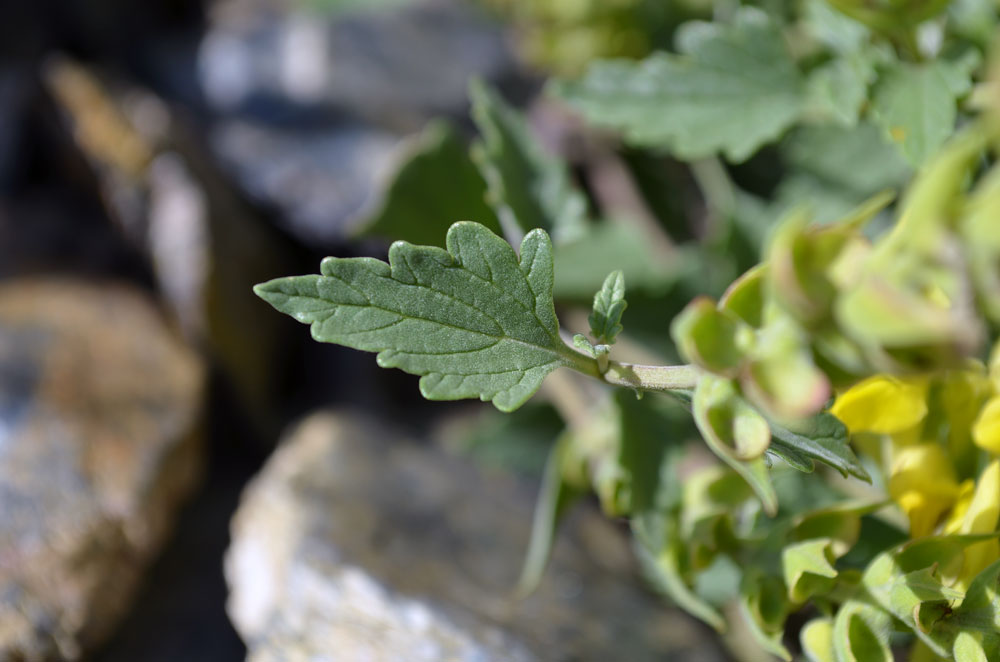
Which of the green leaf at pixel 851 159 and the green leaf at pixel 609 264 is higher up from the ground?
the green leaf at pixel 851 159

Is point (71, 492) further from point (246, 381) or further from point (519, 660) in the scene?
point (519, 660)

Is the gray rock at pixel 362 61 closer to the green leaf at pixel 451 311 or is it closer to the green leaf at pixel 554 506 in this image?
the green leaf at pixel 554 506

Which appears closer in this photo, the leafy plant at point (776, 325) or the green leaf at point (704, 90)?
the leafy plant at point (776, 325)

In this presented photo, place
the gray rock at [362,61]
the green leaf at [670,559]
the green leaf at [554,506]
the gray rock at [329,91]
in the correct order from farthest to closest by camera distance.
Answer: the gray rock at [362,61]
the gray rock at [329,91]
the green leaf at [554,506]
the green leaf at [670,559]

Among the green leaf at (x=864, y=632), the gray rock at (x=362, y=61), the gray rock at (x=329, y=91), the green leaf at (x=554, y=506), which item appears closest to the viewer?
the green leaf at (x=864, y=632)

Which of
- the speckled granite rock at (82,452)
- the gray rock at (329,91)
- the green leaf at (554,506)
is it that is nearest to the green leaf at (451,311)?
the green leaf at (554,506)

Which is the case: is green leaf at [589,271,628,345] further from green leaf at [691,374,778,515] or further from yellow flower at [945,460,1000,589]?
yellow flower at [945,460,1000,589]

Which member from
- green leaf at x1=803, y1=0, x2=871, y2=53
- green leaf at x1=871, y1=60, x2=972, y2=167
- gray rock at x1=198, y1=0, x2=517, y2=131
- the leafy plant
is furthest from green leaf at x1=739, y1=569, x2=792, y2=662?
gray rock at x1=198, y1=0, x2=517, y2=131

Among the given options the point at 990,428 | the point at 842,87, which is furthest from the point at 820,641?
the point at 842,87
